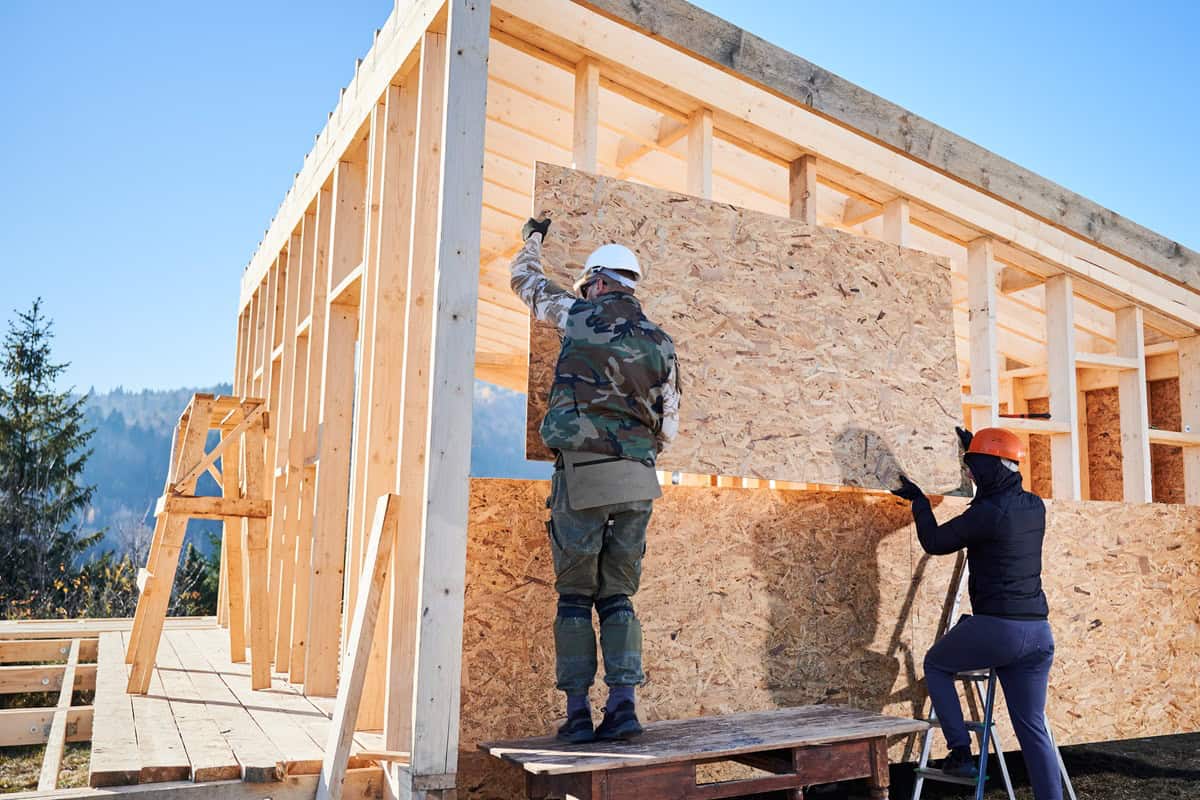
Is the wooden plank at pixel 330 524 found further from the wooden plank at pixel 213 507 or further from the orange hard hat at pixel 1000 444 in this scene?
the orange hard hat at pixel 1000 444

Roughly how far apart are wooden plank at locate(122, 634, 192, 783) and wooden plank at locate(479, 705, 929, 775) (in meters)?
1.21

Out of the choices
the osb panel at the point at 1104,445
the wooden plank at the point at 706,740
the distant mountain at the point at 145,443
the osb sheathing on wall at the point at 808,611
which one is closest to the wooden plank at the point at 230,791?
the osb sheathing on wall at the point at 808,611

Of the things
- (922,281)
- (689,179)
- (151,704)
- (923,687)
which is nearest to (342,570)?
(151,704)

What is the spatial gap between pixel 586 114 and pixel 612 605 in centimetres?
266

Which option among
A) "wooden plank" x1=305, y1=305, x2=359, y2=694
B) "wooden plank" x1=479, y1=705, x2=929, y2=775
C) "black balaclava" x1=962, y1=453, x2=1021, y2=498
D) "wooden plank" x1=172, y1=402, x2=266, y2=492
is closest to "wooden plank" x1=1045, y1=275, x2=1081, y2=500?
"black balaclava" x1=962, y1=453, x2=1021, y2=498

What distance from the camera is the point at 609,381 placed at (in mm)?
3721

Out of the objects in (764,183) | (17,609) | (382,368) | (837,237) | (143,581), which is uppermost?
(764,183)

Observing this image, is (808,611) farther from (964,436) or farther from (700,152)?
(700,152)

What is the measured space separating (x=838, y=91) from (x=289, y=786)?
4664 millimetres

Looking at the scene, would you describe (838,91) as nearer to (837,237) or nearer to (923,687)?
(837,237)

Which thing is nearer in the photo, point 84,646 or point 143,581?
point 143,581

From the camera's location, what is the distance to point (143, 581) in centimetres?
579

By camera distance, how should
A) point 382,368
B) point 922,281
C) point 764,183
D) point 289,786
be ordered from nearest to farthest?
point 289,786
point 382,368
point 922,281
point 764,183

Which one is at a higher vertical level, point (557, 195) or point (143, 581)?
point (557, 195)
